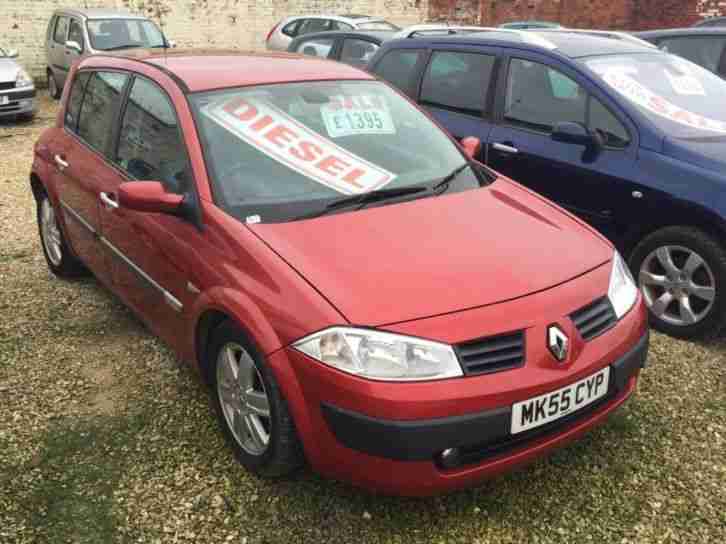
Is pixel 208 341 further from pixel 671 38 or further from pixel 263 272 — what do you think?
pixel 671 38

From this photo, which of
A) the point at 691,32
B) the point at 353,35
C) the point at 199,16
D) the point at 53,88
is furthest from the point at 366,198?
the point at 199,16

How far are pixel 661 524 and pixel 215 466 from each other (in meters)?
1.75

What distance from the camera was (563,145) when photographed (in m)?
4.33

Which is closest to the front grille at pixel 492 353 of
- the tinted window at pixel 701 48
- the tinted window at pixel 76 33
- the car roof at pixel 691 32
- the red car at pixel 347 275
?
the red car at pixel 347 275

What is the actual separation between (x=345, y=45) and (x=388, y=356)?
7766 mm

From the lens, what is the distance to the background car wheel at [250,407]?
96.5 inches

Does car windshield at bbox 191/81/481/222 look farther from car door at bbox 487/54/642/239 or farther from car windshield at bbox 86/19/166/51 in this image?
car windshield at bbox 86/19/166/51

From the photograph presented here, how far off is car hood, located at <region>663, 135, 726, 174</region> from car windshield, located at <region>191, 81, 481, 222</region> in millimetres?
1311

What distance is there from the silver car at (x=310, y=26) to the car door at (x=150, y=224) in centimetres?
999

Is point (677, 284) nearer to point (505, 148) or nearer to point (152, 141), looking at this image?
point (505, 148)

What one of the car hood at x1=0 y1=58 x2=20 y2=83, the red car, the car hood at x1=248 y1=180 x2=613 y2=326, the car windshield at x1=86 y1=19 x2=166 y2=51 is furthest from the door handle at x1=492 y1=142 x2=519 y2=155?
the car windshield at x1=86 y1=19 x2=166 y2=51

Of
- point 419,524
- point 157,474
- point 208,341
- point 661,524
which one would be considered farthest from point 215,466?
point 661,524

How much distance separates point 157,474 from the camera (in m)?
2.80

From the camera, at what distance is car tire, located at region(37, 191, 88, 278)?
4.57 metres
